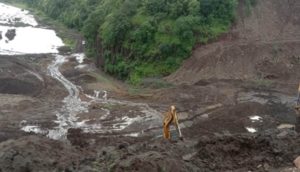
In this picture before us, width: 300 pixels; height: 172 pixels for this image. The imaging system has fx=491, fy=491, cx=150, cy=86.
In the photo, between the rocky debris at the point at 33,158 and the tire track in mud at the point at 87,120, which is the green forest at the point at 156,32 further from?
the rocky debris at the point at 33,158

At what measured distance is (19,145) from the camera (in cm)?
1816

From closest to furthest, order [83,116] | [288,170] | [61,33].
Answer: [288,170]
[83,116]
[61,33]

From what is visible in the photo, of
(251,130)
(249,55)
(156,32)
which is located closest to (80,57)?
(156,32)

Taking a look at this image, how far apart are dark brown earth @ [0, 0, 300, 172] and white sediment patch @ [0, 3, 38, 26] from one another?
24143 mm

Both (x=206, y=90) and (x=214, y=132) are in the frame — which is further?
(x=206, y=90)

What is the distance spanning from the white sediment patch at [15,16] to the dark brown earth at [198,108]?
2414 cm

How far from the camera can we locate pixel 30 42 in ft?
171

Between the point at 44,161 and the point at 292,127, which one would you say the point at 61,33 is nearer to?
the point at 292,127

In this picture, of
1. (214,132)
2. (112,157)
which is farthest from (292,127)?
(112,157)

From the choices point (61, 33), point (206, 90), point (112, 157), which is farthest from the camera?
point (61, 33)

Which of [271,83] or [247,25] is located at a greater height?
[247,25]

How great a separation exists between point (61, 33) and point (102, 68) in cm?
1874


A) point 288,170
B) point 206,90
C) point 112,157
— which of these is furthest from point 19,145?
point 206,90

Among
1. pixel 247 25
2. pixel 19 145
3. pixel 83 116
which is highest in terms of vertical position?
pixel 247 25
